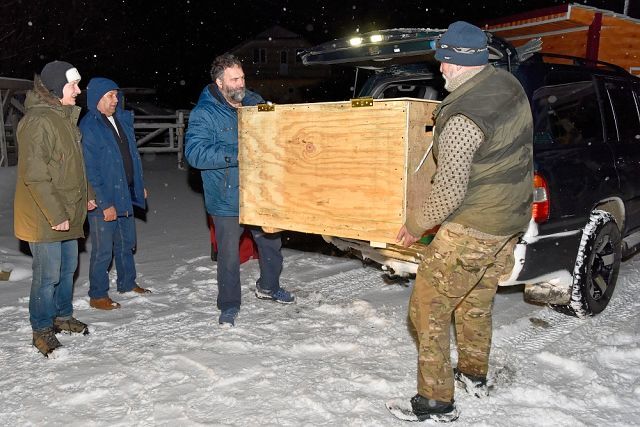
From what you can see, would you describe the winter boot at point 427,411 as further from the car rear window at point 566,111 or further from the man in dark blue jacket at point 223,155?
the car rear window at point 566,111

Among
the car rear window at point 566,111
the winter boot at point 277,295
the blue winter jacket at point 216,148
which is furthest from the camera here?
the winter boot at point 277,295

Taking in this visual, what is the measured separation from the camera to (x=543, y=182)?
12.4 ft

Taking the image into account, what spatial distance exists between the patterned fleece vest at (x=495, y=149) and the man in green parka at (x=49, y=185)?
2.52 metres

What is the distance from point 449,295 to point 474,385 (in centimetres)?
79

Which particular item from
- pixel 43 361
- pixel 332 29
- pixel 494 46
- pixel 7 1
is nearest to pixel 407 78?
pixel 494 46

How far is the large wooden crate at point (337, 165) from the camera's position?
10.0ft

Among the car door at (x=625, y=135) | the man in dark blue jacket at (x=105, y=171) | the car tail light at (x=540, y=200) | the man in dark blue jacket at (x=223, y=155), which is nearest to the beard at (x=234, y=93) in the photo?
the man in dark blue jacket at (x=223, y=155)

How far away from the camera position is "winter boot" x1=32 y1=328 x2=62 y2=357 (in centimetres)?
381

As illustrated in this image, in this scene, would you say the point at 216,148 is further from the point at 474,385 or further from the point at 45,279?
the point at 474,385

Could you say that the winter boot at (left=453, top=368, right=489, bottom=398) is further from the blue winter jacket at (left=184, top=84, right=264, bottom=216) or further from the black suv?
the blue winter jacket at (left=184, top=84, right=264, bottom=216)

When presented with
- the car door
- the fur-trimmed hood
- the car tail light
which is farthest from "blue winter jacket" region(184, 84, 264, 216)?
the car door

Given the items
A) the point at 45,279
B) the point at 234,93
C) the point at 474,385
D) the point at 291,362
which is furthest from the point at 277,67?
the point at 474,385

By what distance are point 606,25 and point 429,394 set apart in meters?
6.12

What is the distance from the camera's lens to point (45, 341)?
12.6 feet
